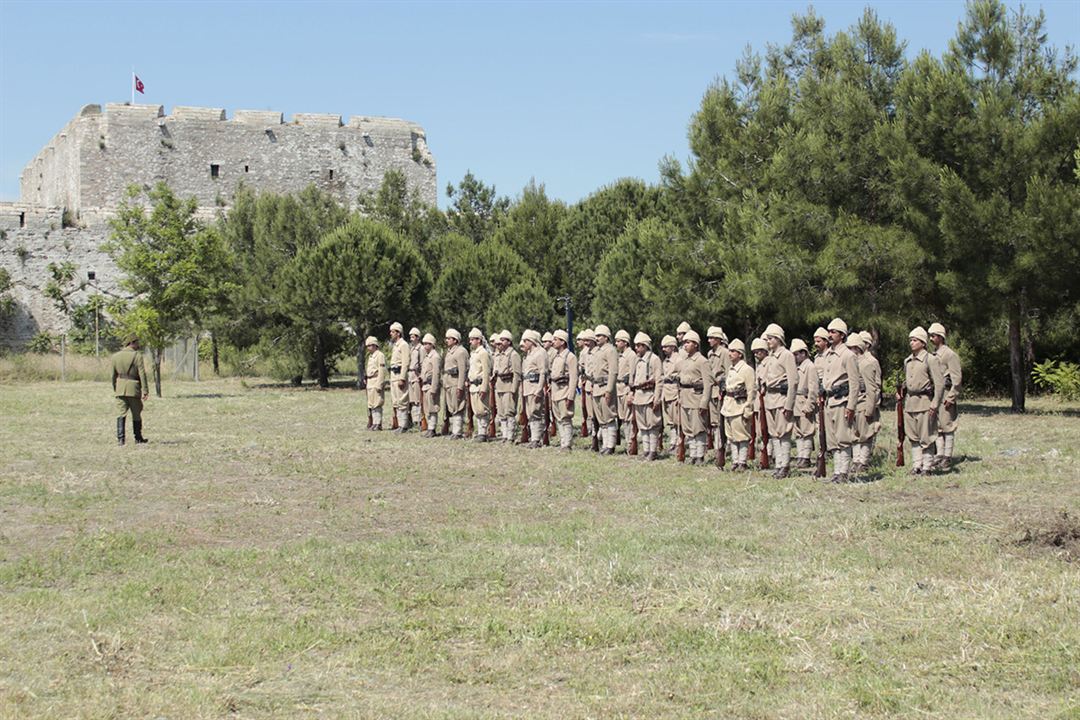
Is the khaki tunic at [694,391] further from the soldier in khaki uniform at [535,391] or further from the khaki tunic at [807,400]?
the soldier in khaki uniform at [535,391]

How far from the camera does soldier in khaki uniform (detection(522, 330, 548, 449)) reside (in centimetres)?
1595

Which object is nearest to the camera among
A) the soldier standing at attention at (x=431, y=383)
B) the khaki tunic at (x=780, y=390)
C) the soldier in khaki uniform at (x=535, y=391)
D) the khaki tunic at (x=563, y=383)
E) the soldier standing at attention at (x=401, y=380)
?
the khaki tunic at (x=780, y=390)

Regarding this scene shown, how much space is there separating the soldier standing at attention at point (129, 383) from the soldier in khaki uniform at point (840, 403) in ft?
29.8

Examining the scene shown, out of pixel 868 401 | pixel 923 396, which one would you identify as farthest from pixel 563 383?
pixel 923 396

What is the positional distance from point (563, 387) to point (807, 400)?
427 centimetres

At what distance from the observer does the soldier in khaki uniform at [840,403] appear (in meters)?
11.7

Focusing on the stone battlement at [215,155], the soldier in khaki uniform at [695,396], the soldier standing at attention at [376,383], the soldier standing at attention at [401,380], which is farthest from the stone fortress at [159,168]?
the soldier in khaki uniform at [695,396]

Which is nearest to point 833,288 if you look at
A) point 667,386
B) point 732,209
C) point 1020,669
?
point 732,209

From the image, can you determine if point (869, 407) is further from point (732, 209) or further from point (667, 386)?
point (732, 209)

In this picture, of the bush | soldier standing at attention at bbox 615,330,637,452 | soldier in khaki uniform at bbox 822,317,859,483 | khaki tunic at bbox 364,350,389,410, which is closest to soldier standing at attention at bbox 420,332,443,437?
khaki tunic at bbox 364,350,389,410

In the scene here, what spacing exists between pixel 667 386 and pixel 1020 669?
857cm

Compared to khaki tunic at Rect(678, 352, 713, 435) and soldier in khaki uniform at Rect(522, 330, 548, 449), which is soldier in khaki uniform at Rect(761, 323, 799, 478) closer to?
khaki tunic at Rect(678, 352, 713, 435)

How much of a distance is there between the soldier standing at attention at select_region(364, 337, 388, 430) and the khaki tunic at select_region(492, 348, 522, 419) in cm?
283

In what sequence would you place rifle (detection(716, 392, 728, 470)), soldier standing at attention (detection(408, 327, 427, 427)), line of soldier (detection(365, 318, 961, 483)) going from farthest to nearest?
soldier standing at attention (detection(408, 327, 427, 427)) → rifle (detection(716, 392, 728, 470)) → line of soldier (detection(365, 318, 961, 483))
